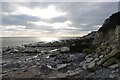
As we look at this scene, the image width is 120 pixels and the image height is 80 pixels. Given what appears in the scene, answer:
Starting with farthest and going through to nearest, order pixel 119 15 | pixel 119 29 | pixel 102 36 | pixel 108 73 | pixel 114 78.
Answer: pixel 102 36, pixel 119 15, pixel 119 29, pixel 108 73, pixel 114 78

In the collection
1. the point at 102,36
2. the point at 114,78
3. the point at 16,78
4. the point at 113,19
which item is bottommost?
the point at 16,78

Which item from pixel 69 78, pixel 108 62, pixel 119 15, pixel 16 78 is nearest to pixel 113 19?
pixel 119 15

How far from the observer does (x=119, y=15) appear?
20203mm

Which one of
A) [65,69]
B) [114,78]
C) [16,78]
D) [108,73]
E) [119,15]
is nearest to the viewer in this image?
[114,78]

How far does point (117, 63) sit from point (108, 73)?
5.29ft

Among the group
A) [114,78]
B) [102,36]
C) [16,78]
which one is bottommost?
[16,78]

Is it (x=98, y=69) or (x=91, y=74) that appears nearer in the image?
(x=91, y=74)

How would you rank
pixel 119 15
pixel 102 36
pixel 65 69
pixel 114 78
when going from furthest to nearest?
pixel 102 36 → pixel 119 15 → pixel 65 69 → pixel 114 78

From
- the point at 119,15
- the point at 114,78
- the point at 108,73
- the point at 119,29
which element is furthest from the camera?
the point at 119,15

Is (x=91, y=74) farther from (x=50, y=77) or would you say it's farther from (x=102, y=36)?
(x=102, y=36)

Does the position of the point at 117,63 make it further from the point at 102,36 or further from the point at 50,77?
the point at 102,36

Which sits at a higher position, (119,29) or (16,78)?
(119,29)

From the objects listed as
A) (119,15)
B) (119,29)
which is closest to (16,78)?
(119,29)

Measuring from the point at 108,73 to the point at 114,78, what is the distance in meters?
0.81
